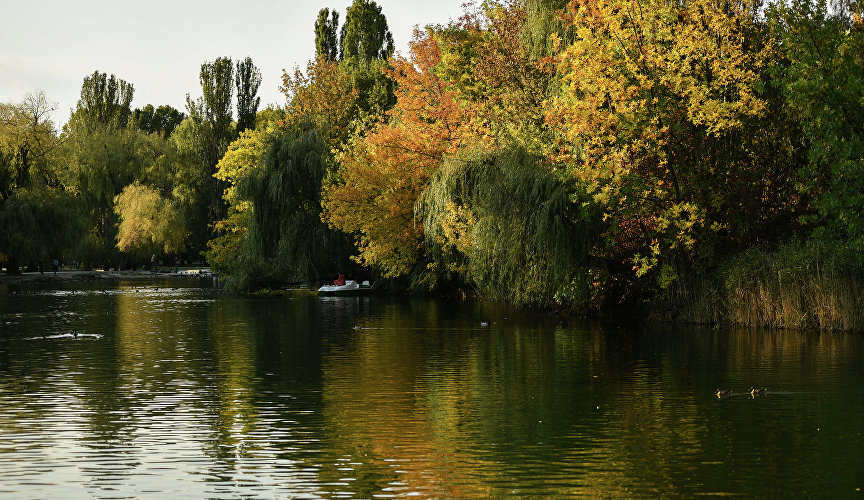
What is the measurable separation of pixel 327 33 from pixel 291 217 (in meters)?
37.2

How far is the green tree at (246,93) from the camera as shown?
274ft

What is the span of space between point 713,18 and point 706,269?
25.3 ft

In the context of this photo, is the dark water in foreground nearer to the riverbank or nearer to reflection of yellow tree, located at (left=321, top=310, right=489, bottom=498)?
reflection of yellow tree, located at (left=321, top=310, right=489, bottom=498)

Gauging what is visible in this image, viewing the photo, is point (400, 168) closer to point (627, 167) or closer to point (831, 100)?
point (627, 167)

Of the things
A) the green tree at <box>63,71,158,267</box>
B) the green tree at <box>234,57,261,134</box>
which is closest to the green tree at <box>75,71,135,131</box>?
the green tree at <box>63,71,158,267</box>

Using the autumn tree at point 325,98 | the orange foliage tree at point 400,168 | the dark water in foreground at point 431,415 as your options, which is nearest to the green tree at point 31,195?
the autumn tree at point 325,98

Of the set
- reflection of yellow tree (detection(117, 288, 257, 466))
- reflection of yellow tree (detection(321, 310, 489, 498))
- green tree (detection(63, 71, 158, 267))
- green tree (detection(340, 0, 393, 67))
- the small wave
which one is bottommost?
reflection of yellow tree (detection(321, 310, 489, 498))

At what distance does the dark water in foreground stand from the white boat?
20608 millimetres

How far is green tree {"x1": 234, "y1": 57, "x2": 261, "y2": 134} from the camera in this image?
8362 cm

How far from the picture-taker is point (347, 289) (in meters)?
50.0

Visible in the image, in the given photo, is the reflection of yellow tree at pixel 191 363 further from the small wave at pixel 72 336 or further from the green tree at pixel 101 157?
the green tree at pixel 101 157

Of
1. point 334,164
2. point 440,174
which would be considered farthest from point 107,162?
point 440,174

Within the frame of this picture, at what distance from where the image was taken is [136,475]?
34.7ft

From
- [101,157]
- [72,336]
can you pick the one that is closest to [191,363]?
[72,336]
